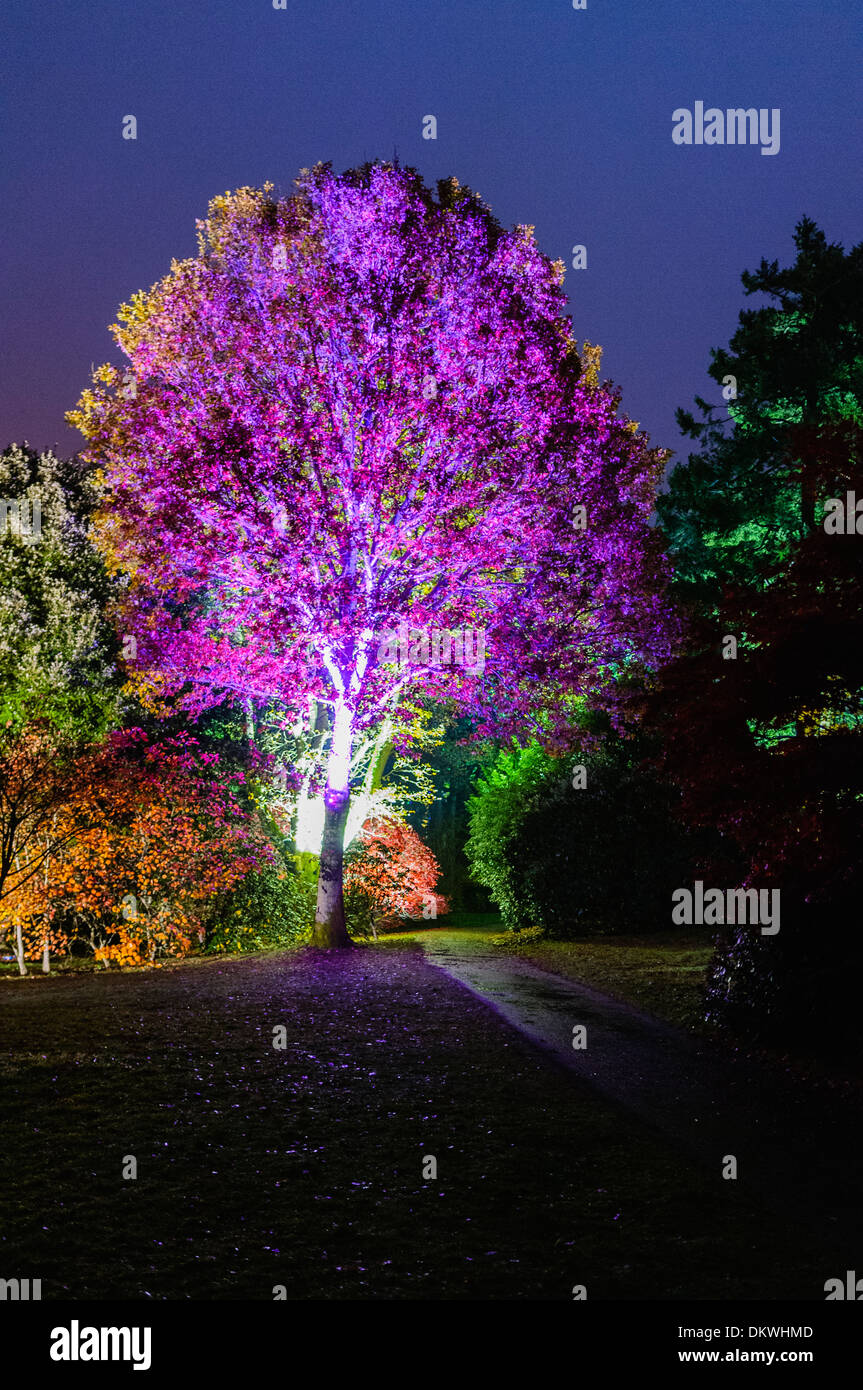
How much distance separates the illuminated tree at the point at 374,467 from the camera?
50.6 feet

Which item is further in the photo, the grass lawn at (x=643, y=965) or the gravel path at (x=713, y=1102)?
the grass lawn at (x=643, y=965)

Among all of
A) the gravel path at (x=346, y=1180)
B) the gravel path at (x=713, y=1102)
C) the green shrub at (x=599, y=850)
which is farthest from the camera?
the green shrub at (x=599, y=850)

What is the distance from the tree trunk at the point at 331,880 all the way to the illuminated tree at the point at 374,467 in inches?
1.9

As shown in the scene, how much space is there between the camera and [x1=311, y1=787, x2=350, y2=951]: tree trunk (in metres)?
16.2

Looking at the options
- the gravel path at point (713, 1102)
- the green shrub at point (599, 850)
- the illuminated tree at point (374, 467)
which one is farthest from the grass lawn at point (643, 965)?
the illuminated tree at point (374, 467)

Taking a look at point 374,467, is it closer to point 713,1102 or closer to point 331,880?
point 331,880

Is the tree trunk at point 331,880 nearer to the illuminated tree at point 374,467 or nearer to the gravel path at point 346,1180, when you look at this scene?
the illuminated tree at point 374,467

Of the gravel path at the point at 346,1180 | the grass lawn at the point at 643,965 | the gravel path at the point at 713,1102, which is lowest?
the grass lawn at the point at 643,965

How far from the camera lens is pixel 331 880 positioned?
53.7 feet

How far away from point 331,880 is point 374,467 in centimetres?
751

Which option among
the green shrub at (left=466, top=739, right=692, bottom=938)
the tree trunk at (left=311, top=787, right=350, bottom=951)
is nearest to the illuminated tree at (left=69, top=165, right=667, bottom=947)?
the tree trunk at (left=311, top=787, right=350, bottom=951)

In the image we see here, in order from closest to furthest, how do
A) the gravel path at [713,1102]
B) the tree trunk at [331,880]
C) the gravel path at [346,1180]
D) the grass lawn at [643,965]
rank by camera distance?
the gravel path at [346,1180] < the gravel path at [713,1102] < the grass lawn at [643,965] < the tree trunk at [331,880]
